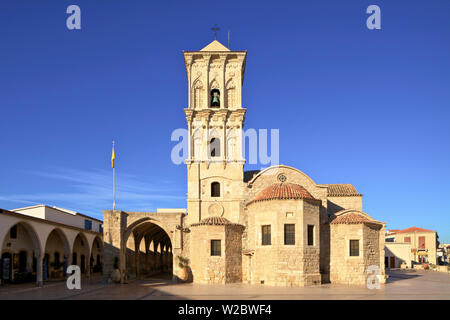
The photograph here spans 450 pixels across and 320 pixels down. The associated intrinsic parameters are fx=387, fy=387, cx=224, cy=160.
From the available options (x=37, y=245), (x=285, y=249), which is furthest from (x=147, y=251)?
(x=285, y=249)

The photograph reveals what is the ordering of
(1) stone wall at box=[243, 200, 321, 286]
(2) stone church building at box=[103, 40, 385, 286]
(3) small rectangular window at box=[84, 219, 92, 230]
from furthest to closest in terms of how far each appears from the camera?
(3) small rectangular window at box=[84, 219, 92, 230]
(2) stone church building at box=[103, 40, 385, 286]
(1) stone wall at box=[243, 200, 321, 286]

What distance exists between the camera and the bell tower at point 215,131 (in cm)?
3030

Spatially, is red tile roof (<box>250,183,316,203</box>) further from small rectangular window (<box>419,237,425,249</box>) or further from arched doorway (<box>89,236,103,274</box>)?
small rectangular window (<box>419,237,425,249</box>)

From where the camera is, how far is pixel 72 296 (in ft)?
68.2

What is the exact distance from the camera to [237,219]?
97.3 feet

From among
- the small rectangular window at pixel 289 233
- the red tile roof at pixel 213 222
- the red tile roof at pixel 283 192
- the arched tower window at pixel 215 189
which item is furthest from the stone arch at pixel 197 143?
the small rectangular window at pixel 289 233

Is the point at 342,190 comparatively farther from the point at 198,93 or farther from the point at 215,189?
the point at 198,93

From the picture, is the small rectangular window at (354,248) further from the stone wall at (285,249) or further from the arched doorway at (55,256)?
the arched doorway at (55,256)

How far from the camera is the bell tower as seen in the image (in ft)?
99.4

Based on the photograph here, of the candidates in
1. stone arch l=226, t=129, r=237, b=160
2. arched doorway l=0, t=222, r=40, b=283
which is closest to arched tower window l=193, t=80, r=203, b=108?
stone arch l=226, t=129, r=237, b=160

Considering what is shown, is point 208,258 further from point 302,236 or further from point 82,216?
point 82,216

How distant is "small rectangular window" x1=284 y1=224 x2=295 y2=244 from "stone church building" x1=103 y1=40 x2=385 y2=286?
0.21 ft
